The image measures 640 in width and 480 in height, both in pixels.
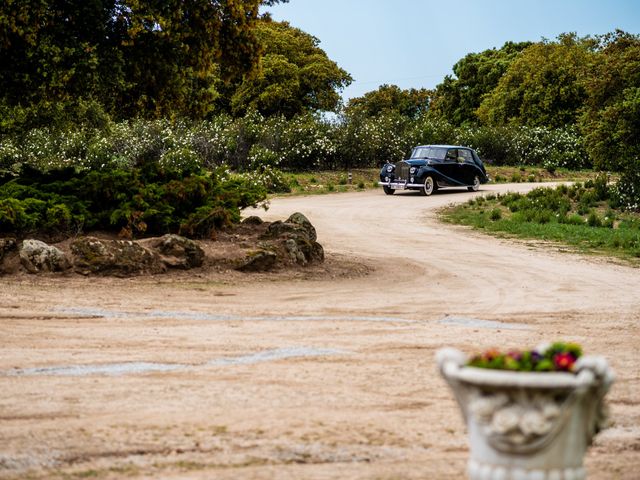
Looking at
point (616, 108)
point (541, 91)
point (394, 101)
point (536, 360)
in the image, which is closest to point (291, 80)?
point (541, 91)

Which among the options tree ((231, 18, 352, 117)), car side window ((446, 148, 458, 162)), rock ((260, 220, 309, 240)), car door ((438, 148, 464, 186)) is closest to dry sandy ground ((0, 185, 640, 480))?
rock ((260, 220, 309, 240))

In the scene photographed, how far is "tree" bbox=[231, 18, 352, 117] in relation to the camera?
2441 inches

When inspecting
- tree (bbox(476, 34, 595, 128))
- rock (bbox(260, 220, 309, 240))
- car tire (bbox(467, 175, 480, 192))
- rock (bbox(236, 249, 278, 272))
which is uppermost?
tree (bbox(476, 34, 595, 128))

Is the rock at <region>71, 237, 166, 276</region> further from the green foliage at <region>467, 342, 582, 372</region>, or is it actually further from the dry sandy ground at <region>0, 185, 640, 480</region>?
the green foliage at <region>467, 342, 582, 372</region>

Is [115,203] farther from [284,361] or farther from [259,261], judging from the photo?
[284,361]

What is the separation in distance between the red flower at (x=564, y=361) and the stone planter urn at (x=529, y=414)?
2.0 inches

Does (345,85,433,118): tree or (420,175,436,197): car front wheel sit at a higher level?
(345,85,433,118): tree

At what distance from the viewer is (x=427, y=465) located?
20.4 ft

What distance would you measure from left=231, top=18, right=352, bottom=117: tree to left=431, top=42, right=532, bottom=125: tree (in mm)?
15489

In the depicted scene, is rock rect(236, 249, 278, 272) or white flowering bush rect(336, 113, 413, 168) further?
white flowering bush rect(336, 113, 413, 168)

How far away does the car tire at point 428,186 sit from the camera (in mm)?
34594

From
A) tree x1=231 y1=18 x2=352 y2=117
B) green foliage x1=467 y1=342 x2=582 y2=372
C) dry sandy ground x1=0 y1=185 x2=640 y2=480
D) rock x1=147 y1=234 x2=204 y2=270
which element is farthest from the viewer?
tree x1=231 y1=18 x2=352 y2=117

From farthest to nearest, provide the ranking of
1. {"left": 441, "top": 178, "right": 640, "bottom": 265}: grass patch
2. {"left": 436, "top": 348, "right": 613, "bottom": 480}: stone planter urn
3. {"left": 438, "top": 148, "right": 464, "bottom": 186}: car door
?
1. {"left": 438, "top": 148, "right": 464, "bottom": 186}: car door
2. {"left": 441, "top": 178, "right": 640, "bottom": 265}: grass patch
3. {"left": 436, "top": 348, "right": 613, "bottom": 480}: stone planter urn

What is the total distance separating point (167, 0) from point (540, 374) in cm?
1312
